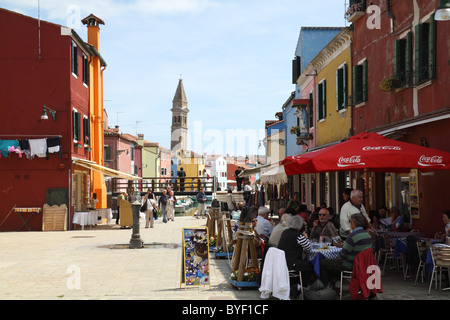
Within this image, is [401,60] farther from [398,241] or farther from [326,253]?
[326,253]

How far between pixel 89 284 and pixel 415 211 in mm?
7668

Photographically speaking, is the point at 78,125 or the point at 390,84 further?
the point at 78,125

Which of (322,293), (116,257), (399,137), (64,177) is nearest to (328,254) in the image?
(322,293)

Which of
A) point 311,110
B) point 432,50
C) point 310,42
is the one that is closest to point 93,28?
point 310,42

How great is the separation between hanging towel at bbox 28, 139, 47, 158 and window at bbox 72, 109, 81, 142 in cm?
179

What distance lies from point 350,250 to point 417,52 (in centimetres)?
645

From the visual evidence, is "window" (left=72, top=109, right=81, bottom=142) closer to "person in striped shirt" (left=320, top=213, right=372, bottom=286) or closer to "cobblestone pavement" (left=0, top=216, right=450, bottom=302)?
"cobblestone pavement" (left=0, top=216, right=450, bottom=302)

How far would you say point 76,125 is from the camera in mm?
25812

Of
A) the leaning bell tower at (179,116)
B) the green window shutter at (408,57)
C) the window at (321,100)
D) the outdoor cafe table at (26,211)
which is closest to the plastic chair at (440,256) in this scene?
the green window shutter at (408,57)

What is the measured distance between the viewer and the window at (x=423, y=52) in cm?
1248

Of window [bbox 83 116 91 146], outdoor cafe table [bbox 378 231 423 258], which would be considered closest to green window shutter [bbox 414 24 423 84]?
outdoor cafe table [bbox 378 231 423 258]

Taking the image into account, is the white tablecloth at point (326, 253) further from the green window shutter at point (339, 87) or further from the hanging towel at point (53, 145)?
the hanging towel at point (53, 145)
